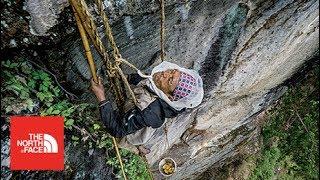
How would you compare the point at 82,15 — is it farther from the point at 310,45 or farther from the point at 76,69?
the point at 310,45

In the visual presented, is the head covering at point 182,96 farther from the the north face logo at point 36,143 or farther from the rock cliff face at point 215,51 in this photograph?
the the north face logo at point 36,143

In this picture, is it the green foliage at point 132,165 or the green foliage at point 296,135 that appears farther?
the green foliage at point 296,135

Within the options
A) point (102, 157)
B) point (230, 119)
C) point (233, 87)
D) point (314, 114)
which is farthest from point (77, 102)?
point (314, 114)

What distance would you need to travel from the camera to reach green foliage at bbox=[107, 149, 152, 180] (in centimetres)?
579

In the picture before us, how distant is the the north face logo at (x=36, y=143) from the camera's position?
4.28 m

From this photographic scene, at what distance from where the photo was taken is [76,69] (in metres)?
5.10

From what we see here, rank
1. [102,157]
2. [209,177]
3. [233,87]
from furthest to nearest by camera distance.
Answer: [209,177] → [233,87] → [102,157]

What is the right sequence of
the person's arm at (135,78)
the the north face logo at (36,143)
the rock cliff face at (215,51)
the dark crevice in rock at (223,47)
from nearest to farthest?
the the north face logo at (36,143), the person's arm at (135,78), the rock cliff face at (215,51), the dark crevice in rock at (223,47)

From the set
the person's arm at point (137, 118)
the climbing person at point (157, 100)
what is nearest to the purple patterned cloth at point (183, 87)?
the climbing person at point (157, 100)

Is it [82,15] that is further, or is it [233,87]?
[233,87]

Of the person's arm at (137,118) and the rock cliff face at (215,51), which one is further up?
the rock cliff face at (215,51)

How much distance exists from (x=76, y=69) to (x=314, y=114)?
304 inches

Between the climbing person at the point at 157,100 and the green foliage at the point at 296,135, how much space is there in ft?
21.1

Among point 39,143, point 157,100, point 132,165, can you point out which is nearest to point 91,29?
point 157,100
